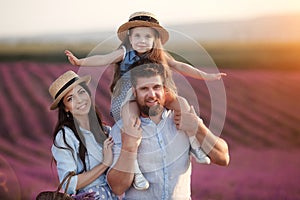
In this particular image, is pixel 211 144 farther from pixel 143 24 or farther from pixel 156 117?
pixel 143 24

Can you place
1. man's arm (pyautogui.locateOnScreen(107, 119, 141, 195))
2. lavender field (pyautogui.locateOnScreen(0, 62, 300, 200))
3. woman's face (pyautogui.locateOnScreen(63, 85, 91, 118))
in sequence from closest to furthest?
man's arm (pyautogui.locateOnScreen(107, 119, 141, 195)), woman's face (pyautogui.locateOnScreen(63, 85, 91, 118)), lavender field (pyautogui.locateOnScreen(0, 62, 300, 200))

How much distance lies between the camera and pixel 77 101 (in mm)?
3127

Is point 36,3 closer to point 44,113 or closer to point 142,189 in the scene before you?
point 44,113

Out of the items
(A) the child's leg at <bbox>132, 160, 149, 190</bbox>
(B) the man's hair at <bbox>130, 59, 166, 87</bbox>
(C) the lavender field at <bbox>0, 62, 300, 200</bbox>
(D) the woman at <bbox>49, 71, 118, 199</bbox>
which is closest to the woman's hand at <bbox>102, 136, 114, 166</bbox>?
(D) the woman at <bbox>49, 71, 118, 199</bbox>

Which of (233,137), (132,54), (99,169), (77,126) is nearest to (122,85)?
(132,54)

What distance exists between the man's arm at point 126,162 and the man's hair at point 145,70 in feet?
0.59

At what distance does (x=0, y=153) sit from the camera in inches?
184

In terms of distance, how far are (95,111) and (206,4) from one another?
143 cm

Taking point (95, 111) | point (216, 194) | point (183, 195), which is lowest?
point (216, 194)

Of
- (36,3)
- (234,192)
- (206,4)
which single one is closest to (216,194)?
(234,192)

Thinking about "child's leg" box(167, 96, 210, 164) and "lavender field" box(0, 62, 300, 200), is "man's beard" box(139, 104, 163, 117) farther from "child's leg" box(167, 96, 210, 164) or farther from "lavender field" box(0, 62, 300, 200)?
"lavender field" box(0, 62, 300, 200)

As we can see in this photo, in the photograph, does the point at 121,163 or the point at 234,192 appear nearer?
the point at 121,163

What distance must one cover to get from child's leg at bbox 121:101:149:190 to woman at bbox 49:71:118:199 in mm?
109

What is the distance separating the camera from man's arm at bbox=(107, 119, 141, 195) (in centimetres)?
301
